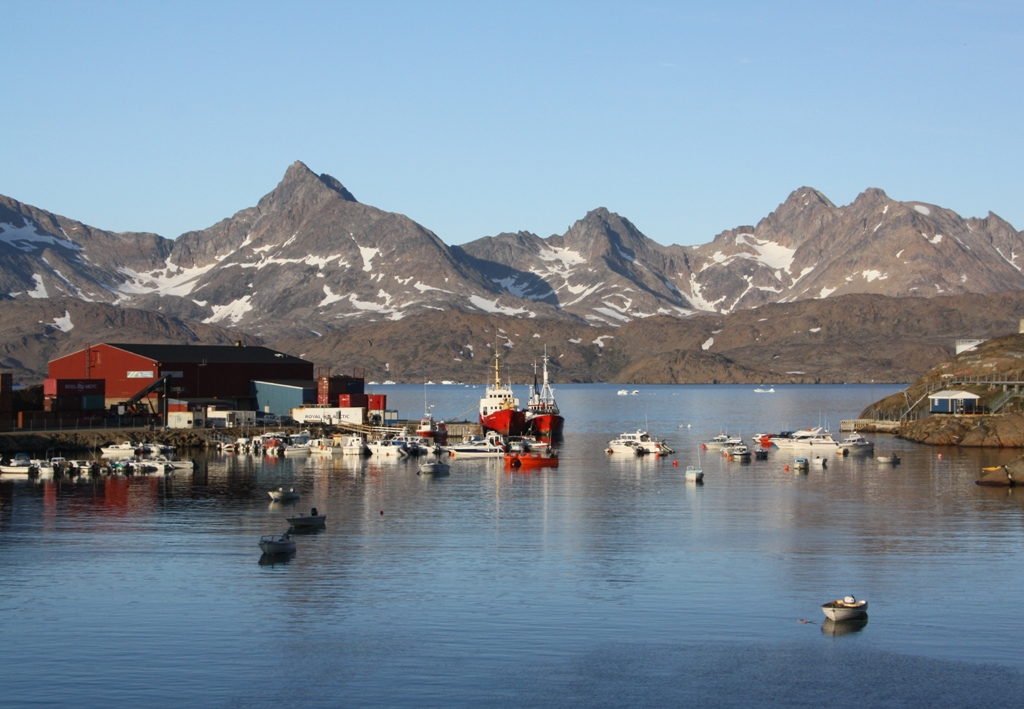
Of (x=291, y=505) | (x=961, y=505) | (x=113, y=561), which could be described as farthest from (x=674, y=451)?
(x=113, y=561)

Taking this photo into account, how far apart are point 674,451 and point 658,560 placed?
226 feet

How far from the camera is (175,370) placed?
129875mm

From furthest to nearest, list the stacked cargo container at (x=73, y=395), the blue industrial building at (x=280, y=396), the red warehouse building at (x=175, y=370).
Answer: the blue industrial building at (x=280, y=396)
the red warehouse building at (x=175, y=370)
the stacked cargo container at (x=73, y=395)

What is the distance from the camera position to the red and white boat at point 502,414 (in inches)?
5103

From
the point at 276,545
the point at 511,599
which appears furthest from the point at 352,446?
the point at 511,599

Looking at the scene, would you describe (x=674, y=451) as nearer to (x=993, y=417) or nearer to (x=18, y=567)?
(x=993, y=417)

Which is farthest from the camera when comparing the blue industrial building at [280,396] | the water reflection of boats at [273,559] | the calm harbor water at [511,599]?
the blue industrial building at [280,396]

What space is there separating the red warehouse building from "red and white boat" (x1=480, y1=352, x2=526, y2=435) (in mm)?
25876

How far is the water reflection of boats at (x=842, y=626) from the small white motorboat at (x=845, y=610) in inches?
4.1

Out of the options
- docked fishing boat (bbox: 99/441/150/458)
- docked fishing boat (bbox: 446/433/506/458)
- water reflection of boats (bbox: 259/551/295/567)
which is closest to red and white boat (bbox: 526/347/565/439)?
docked fishing boat (bbox: 446/433/506/458)

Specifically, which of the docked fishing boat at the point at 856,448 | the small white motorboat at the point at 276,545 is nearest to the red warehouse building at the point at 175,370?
the docked fishing boat at the point at 856,448

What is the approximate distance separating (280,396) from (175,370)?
12472mm

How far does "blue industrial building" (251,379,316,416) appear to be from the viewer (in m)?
136

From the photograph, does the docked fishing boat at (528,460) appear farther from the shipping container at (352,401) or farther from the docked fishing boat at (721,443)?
the shipping container at (352,401)
